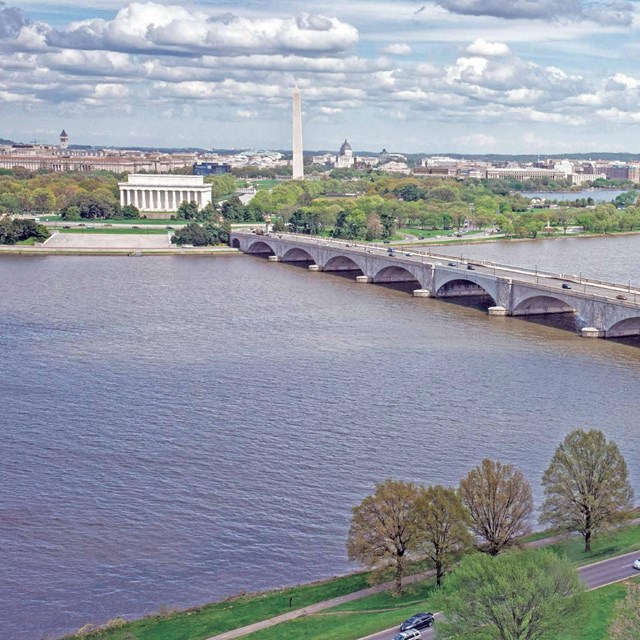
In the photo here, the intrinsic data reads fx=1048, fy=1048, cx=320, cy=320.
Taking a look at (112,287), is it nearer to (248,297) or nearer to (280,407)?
(248,297)

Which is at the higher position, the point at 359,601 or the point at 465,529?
the point at 465,529

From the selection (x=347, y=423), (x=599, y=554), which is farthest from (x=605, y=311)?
(x=599, y=554)

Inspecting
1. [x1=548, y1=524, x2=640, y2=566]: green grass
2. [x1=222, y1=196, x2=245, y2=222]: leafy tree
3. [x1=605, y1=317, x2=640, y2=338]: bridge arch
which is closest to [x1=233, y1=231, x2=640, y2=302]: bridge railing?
[x1=605, y1=317, x2=640, y2=338]: bridge arch

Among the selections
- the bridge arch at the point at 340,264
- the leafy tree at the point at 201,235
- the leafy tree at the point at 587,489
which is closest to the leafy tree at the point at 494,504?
the leafy tree at the point at 587,489

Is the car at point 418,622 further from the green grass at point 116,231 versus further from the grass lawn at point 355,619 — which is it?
the green grass at point 116,231

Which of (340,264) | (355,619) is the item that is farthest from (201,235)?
(355,619)

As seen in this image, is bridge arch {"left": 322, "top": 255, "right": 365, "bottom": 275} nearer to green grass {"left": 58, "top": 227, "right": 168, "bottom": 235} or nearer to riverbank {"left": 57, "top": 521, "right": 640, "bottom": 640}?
green grass {"left": 58, "top": 227, "right": 168, "bottom": 235}
